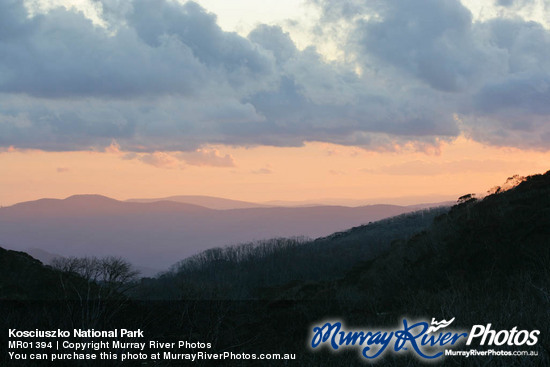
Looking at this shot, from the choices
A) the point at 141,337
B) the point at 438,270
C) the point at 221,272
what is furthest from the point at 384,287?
the point at 221,272

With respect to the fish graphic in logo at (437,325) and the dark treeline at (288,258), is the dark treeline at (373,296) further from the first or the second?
the dark treeline at (288,258)

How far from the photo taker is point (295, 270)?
165 feet

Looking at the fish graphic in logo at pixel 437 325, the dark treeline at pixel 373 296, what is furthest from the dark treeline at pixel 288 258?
the fish graphic in logo at pixel 437 325

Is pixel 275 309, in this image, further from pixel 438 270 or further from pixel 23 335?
pixel 23 335

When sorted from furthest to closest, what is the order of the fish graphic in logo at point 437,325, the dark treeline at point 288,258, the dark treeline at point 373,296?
1. the dark treeline at point 288,258
2. the dark treeline at point 373,296
3. the fish graphic in logo at point 437,325

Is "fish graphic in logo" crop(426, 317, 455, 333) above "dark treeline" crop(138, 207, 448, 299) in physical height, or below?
above

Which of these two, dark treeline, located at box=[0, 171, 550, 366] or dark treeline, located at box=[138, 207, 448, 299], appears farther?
dark treeline, located at box=[138, 207, 448, 299]

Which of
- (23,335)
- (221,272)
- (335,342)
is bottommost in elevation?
(221,272)

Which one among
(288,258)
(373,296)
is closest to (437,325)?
(373,296)

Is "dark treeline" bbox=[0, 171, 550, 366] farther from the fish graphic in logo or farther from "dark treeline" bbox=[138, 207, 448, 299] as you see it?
"dark treeline" bbox=[138, 207, 448, 299]

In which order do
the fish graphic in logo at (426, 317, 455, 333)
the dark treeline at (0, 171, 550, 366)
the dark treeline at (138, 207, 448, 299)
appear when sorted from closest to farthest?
1. the fish graphic in logo at (426, 317, 455, 333)
2. the dark treeline at (0, 171, 550, 366)
3. the dark treeline at (138, 207, 448, 299)

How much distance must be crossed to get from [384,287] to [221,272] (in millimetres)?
34684

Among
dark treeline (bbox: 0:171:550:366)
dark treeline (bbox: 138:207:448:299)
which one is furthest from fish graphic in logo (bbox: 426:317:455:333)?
dark treeline (bbox: 138:207:448:299)

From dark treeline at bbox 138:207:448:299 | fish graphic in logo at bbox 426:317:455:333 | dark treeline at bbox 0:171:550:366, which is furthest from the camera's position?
dark treeline at bbox 138:207:448:299
